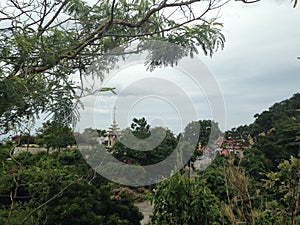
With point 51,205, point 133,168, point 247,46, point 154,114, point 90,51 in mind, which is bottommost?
point 51,205

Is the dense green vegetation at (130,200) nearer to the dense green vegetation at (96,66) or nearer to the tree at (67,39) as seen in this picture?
the dense green vegetation at (96,66)

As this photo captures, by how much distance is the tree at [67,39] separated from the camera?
1.33 metres

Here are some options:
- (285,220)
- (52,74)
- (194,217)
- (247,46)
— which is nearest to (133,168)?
(194,217)

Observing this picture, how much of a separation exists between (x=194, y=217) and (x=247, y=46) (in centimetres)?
161

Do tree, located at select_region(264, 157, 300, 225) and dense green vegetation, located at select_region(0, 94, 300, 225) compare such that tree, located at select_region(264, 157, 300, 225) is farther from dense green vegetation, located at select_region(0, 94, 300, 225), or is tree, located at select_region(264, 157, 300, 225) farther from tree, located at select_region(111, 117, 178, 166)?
tree, located at select_region(111, 117, 178, 166)

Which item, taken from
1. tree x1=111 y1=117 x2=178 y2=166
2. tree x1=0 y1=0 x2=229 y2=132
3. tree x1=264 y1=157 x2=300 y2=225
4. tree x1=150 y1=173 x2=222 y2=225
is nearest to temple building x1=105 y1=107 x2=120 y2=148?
tree x1=111 y1=117 x2=178 y2=166

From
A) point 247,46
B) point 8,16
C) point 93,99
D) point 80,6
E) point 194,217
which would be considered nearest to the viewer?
point 8,16

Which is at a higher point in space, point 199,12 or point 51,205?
point 199,12

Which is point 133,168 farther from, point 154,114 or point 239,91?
point 239,91

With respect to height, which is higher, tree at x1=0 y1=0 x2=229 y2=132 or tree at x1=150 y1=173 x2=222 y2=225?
tree at x1=0 y1=0 x2=229 y2=132

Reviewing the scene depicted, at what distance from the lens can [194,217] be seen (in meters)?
2.22

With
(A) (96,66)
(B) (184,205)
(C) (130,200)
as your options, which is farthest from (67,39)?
(C) (130,200)

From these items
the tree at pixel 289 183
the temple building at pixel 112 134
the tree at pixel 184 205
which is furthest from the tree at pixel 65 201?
the tree at pixel 289 183

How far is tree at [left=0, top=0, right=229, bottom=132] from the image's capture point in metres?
1.33
